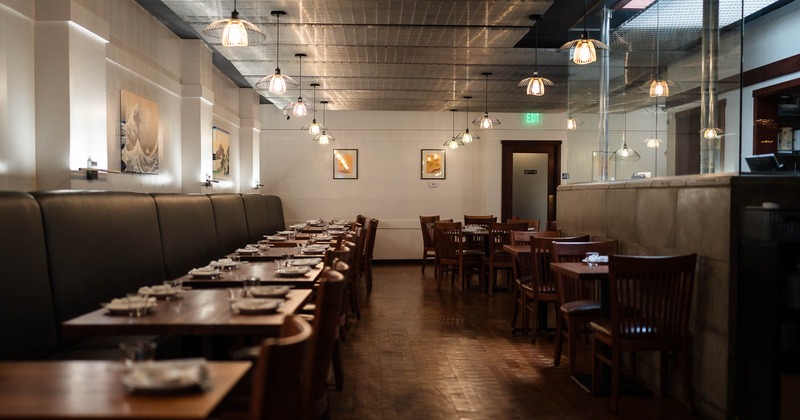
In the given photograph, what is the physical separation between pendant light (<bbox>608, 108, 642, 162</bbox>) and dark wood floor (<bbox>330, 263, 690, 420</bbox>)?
1.82 metres

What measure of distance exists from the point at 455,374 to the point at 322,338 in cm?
247

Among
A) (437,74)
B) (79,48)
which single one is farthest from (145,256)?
(437,74)

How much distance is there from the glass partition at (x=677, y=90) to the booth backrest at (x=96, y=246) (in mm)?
3913

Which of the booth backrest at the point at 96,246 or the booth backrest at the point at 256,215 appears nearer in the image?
the booth backrest at the point at 96,246

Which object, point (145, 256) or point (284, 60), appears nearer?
point (145, 256)

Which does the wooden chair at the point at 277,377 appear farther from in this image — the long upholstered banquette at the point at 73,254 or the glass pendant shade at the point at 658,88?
the glass pendant shade at the point at 658,88

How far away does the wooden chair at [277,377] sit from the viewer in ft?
5.16

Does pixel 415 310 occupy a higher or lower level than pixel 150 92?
lower

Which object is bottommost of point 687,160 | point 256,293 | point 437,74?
point 256,293

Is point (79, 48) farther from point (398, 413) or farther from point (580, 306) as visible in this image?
point (580, 306)

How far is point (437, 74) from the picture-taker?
9203 millimetres

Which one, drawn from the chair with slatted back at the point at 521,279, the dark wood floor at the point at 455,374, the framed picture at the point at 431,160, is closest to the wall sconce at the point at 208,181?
the dark wood floor at the point at 455,374

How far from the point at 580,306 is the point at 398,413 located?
1642 millimetres

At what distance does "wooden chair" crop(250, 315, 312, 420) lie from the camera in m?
1.57
